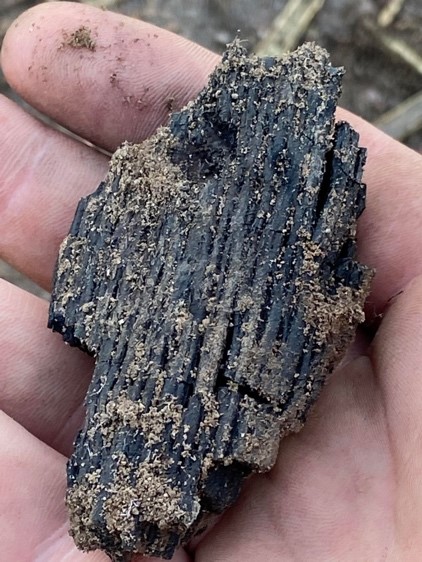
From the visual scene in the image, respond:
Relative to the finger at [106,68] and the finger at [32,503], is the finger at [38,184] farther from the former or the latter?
the finger at [32,503]

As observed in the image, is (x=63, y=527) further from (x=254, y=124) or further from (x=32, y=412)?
(x=254, y=124)

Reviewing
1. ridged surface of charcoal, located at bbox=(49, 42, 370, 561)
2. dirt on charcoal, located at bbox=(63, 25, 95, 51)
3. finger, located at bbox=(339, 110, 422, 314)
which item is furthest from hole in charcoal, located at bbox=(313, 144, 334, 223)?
dirt on charcoal, located at bbox=(63, 25, 95, 51)

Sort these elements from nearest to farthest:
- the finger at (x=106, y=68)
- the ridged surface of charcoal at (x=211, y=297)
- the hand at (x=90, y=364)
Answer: the ridged surface of charcoal at (x=211, y=297), the hand at (x=90, y=364), the finger at (x=106, y=68)

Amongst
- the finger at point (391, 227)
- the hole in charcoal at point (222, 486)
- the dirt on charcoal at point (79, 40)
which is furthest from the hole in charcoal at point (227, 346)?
the dirt on charcoal at point (79, 40)

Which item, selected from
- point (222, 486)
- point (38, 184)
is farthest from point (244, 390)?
point (38, 184)

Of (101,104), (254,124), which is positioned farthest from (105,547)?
(101,104)

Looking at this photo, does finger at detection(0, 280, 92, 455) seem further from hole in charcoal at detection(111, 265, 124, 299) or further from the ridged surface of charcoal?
hole in charcoal at detection(111, 265, 124, 299)
